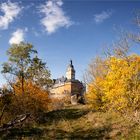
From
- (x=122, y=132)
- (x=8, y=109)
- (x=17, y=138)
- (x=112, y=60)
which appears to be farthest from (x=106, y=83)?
(x=8, y=109)

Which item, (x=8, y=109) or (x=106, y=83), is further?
(x=8, y=109)

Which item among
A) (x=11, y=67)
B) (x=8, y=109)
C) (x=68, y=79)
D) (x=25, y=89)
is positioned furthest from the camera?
(x=68, y=79)

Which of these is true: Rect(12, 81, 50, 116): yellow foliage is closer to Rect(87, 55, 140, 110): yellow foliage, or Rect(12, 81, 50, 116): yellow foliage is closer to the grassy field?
the grassy field

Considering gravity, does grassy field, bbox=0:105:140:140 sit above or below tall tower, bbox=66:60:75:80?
below

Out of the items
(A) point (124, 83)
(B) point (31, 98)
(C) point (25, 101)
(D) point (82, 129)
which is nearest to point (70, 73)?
(B) point (31, 98)

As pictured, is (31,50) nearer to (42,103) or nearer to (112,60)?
(42,103)

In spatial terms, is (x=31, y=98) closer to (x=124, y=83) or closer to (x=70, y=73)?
(x=124, y=83)

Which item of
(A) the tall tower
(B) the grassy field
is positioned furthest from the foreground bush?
(A) the tall tower

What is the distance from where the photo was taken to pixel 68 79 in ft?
420

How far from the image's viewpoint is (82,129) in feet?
90.2

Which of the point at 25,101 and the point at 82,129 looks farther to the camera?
the point at 25,101

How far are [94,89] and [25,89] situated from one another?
65.9 ft

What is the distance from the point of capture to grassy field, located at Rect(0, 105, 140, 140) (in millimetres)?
24188

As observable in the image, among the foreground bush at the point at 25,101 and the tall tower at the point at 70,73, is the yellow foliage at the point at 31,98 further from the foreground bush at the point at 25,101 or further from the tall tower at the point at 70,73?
the tall tower at the point at 70,73
